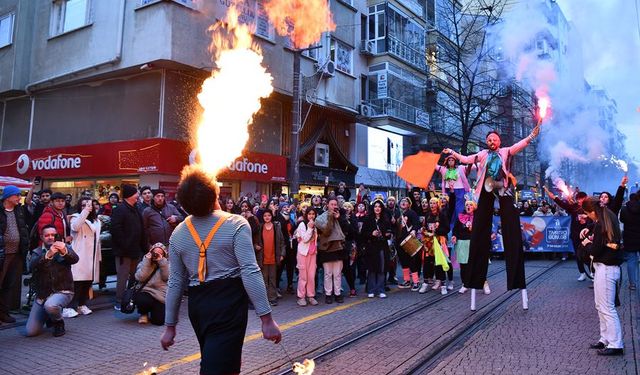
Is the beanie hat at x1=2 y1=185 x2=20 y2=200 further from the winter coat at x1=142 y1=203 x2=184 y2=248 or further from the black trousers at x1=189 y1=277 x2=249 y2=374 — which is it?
the black trousers at x1=189 y1=277 x2=249 y2=374

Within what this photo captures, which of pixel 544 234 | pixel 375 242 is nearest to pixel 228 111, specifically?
pixel 375 242

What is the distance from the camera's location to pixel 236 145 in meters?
8.59

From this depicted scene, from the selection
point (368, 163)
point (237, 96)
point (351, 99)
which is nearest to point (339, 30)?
point (351, 99)

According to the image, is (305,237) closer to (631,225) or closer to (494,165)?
(494,165)

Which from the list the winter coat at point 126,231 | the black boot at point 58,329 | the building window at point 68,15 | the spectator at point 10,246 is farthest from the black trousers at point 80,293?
the building window at point 68,15

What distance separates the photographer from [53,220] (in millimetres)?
7383

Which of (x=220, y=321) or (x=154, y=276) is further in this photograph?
(x=154, y=276)

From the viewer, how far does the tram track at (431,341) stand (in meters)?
5.03

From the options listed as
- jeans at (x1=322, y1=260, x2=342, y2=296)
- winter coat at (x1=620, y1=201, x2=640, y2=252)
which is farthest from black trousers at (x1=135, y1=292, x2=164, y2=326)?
winter coat at (x1=620, y1=201, x2=640, y2=252)

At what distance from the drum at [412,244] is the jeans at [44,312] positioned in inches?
248

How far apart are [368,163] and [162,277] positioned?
1943cm

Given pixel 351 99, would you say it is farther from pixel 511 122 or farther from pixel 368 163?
pixel 511 122

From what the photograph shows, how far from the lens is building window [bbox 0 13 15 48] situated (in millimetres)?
20081

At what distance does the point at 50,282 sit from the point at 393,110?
2097cm
